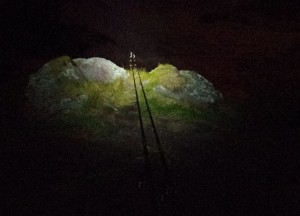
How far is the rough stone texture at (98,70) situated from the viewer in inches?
456

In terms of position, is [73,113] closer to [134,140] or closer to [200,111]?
[134,140]

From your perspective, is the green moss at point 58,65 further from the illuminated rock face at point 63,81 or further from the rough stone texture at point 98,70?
the rough stone texture at point 98,70

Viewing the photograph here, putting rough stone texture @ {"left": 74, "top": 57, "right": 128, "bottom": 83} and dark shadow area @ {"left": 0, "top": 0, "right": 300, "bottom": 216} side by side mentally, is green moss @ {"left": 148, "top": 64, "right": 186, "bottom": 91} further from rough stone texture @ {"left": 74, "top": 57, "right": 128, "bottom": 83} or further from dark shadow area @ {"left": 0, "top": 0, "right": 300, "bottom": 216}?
dark shadow area @ {"left": 0, "top": 0, "right": 300, "bottom": 216}

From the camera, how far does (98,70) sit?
38.7 feet

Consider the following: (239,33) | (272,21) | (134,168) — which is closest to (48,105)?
(134,168)

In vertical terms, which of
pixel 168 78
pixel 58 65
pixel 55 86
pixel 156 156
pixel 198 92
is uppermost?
pixel 58 65

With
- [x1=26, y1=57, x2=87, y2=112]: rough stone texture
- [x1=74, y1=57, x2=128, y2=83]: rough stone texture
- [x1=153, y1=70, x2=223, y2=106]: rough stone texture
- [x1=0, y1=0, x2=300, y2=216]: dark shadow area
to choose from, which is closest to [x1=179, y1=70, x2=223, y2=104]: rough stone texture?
[x1=153, y1=70, x2=223, y2=106]: rough stone texture

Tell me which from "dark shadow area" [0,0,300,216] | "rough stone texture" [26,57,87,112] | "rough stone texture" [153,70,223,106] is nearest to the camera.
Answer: "dark shadow area" [0,0,300,216]

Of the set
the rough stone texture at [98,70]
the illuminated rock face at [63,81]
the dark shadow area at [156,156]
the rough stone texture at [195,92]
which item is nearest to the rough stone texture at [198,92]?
the rough stone texture at [195,92]

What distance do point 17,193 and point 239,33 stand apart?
55.5 feet

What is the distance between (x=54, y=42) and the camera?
15.0 m

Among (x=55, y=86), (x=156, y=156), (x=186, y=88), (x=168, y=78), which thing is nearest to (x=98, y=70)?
(x=55, y=86)

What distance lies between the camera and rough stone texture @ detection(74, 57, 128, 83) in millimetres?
11578

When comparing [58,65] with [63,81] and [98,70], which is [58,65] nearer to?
[63,81]
